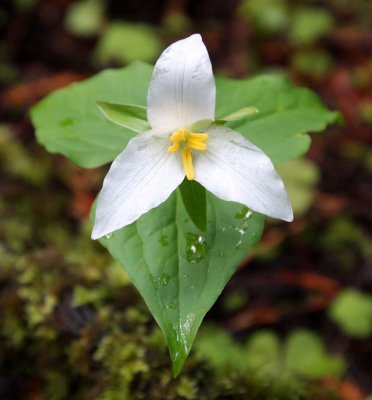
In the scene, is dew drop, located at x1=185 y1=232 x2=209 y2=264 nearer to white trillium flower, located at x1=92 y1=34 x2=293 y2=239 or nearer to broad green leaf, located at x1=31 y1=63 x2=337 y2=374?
broad green leaf, located at x1=31 y1=63 x2=337 y2=374

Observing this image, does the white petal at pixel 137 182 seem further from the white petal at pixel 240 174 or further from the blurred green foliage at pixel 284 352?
the blurred green foliage at pixel 284 352

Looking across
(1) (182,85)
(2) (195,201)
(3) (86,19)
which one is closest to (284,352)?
(2) (195,201)

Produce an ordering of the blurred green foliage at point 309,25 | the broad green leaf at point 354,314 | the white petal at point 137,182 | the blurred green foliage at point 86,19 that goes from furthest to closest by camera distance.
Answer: the blurred green foliage at point 86,19, the blurred green foliage at point 309,25, the broad green leaf at point 354,314, the white petal at point 137,182

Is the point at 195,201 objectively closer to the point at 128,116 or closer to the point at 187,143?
the point at 187,143

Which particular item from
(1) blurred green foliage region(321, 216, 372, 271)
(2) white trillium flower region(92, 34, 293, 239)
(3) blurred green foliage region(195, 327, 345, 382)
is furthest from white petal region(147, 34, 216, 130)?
(1) blurred green foliage region(321, 216, 372, 271)

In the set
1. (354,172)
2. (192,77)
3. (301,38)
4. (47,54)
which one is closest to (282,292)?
(354,172)

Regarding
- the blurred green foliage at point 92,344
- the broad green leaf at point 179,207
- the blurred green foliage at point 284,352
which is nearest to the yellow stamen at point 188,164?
the broad green leaf at point 179,207
